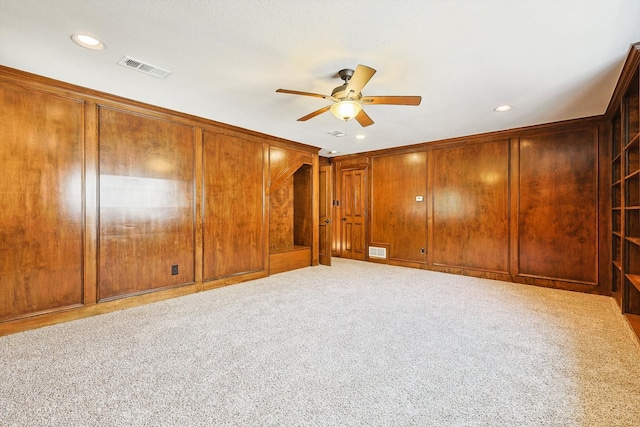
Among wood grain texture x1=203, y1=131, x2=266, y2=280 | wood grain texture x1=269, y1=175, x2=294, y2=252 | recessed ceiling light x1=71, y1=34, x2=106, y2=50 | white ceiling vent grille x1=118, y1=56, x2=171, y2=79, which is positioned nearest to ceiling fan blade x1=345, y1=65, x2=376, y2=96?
white ceiling vent grille x1=118, y1=56, x2=171, y2=79

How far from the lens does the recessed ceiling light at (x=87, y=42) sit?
2.06 meters

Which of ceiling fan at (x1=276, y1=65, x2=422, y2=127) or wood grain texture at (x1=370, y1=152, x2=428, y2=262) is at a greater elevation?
ceiling fan at (x1=276, y1=65, x2=422, y2=127)

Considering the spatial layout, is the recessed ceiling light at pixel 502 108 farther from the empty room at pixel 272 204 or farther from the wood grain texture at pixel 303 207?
the wood grain texture at pixel 303 207

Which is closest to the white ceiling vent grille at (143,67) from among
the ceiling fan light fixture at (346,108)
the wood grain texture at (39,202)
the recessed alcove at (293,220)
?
the wood grain texture at (39,202)

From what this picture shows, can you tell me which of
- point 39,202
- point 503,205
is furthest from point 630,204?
point 39,202

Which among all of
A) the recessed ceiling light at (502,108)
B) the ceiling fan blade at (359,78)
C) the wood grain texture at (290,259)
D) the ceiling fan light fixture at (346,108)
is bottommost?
the wood grain texture at (290,259)

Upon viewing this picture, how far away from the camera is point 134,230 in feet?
11.1

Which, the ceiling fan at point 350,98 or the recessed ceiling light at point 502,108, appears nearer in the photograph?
the ceiling fan at point 350,98

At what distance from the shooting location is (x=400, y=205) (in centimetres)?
566

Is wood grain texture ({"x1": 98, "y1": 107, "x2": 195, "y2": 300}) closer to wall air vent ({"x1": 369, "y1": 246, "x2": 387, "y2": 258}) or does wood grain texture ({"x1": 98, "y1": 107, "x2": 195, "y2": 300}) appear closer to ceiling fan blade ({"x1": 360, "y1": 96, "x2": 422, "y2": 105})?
ceiling fan blade ({"x1": 360, "y1": 96, "x2": 422, "y2": 105})

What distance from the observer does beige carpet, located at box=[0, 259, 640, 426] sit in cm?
160

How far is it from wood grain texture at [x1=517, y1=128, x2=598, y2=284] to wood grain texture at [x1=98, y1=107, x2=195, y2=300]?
483 cm

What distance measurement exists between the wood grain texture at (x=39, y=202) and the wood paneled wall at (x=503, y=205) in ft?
15.7

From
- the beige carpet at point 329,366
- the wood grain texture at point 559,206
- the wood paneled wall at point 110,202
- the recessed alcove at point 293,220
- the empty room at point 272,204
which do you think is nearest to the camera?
the beige carpet at point 329,366
